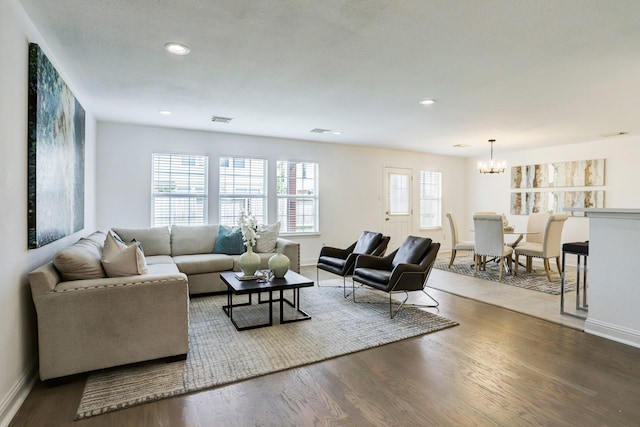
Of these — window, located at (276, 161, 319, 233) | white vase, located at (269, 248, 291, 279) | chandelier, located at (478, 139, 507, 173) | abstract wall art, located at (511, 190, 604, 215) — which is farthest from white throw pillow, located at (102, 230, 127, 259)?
abstract wall art, located at (511, 190, 604, 215)

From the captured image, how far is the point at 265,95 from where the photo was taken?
3898 mm

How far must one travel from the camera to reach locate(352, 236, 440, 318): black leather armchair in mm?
3619

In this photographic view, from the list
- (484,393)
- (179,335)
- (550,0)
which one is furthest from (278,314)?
(550,0)

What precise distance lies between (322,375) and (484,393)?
1.04 m

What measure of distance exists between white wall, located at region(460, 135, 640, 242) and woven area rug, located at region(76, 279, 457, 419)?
483 centimetres

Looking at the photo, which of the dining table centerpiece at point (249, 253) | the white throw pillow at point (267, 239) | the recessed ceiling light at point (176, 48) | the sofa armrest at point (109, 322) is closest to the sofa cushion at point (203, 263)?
the white throw pillow at point (267, 239)

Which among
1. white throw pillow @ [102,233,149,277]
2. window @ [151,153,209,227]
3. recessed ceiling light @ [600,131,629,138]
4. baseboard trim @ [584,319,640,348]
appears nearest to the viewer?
white throw pillow @ [102,233,149,277]

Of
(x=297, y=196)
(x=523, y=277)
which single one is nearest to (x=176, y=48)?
(x=297, y=196)

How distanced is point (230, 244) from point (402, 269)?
8.21ft

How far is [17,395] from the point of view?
206 cm

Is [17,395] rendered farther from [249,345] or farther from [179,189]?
[179,189]

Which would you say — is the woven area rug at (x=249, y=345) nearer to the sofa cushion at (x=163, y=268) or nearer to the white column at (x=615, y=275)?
the sofa cushion at (x=163, y=268)

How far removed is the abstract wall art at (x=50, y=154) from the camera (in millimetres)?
2273

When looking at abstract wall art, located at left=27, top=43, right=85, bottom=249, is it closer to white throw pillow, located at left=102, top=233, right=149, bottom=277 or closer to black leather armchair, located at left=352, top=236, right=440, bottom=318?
white throw pillow, located at left=102, top=233, right=149, bottom=277
